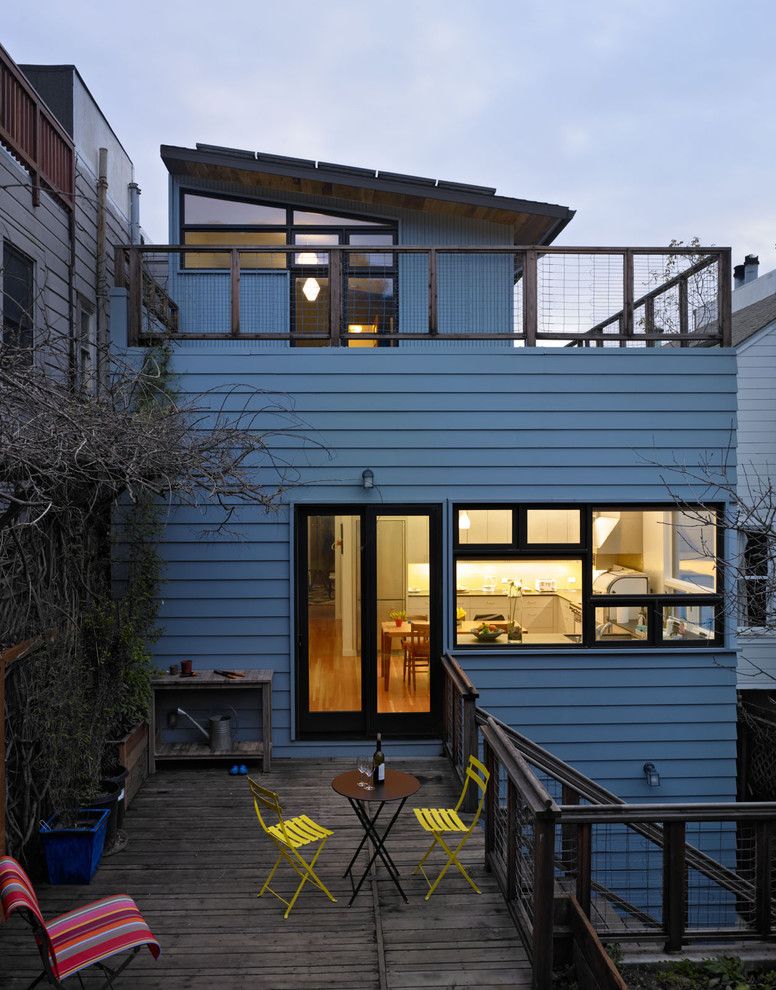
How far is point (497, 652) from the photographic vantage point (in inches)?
268

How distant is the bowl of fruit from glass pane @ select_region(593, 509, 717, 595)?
929 mm

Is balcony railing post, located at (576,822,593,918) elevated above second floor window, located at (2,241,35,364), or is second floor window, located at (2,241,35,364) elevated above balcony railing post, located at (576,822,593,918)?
second floor window, located at (2,241,35,364)

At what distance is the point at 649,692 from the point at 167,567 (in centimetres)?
442

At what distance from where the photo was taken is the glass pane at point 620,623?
6895 mm

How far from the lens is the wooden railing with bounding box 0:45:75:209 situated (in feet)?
18.9

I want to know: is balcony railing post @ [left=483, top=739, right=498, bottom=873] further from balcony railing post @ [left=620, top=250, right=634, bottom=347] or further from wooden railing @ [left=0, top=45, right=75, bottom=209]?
wooden railing @ [left=0, top=45, right=75, bottom=209]

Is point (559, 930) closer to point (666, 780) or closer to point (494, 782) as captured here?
point (494, 782)

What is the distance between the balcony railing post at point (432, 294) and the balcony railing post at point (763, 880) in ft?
14.8

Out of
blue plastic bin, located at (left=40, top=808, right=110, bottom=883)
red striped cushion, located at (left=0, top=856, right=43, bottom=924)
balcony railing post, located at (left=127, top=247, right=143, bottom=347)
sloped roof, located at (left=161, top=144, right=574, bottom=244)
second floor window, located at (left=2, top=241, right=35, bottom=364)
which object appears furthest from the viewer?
sloped roof, located at (left=161, top=144, right=574, bottom=244)

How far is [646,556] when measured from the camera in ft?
22.5

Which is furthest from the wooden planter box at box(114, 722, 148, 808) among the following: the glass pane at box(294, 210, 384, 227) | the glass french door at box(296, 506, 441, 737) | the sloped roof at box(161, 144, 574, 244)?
the sloped roof at box(161, 144, 574, 244)

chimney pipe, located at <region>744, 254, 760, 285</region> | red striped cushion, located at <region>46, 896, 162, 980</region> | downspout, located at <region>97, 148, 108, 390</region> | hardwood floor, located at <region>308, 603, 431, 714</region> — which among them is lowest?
red striped cushion, located at <region>46, 896, 162, 980</region>

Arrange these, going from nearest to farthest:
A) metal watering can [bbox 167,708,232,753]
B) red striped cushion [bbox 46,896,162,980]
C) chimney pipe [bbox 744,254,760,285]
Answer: red striped cushion [bbox 46,896,162,980] < metal watering can [bbox 167,708,232,753] < chimney pipe [bbox 744,254,760,285]

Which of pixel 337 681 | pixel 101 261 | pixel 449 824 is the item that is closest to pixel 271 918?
pixel 449 824
